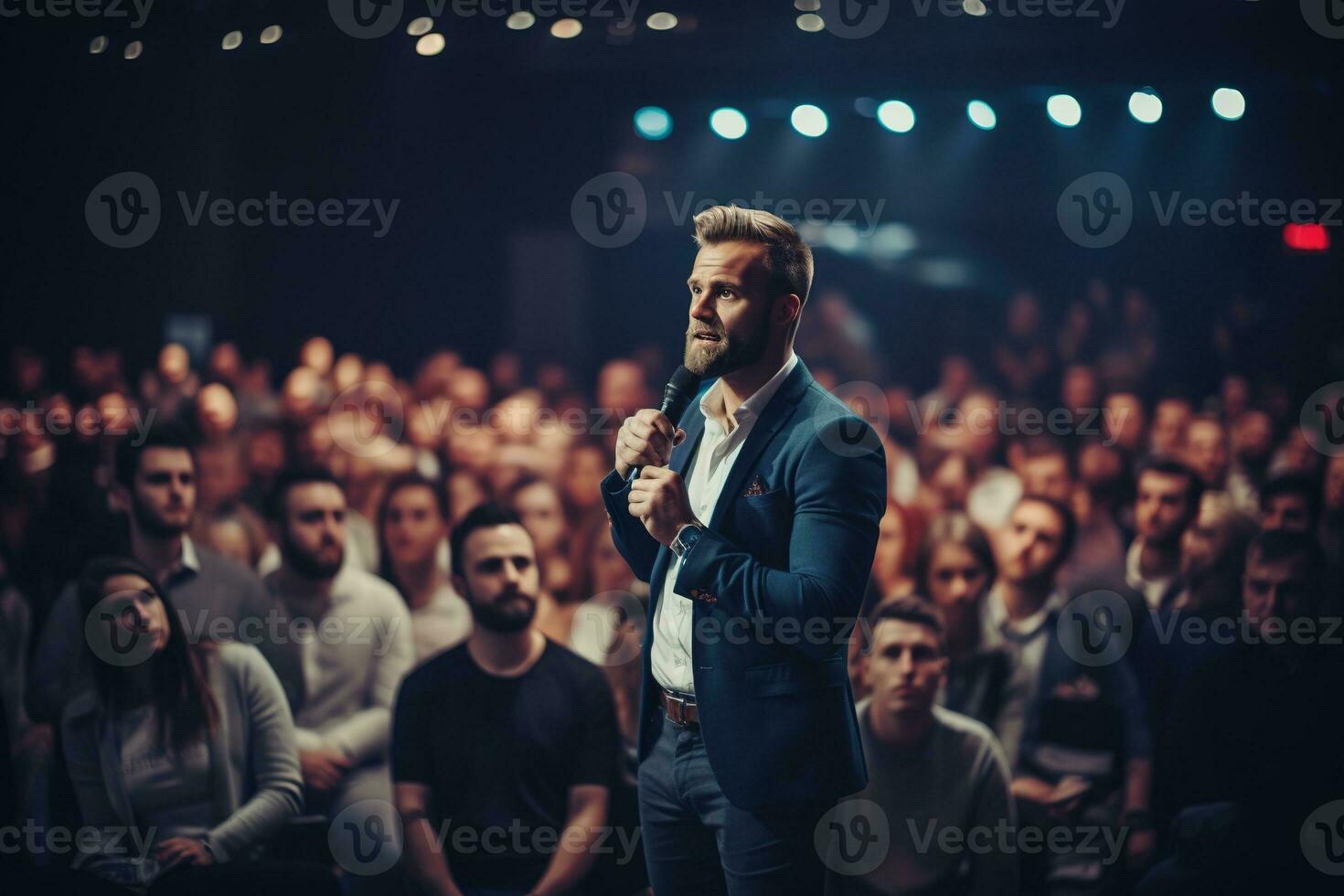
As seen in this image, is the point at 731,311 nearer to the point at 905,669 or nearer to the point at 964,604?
the point at 905,669

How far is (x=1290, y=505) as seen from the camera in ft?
11.3

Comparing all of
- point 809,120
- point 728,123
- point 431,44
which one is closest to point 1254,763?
point 809,120

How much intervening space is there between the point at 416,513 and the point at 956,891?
1782mm

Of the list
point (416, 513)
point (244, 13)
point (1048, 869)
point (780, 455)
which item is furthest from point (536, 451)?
point (780, 455)

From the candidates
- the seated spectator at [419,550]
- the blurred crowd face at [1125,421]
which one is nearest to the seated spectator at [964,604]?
the blurred crowd face at [1125,421]

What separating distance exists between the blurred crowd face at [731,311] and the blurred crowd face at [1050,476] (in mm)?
2268

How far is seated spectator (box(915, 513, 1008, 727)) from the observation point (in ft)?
10.3

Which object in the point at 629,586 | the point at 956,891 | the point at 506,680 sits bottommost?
the point at 956,891

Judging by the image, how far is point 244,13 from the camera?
344cm

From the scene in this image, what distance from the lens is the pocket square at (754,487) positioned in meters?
1.56

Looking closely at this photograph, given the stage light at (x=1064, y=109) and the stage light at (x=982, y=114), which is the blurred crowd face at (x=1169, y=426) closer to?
the stage light at (x=1064, y=109)

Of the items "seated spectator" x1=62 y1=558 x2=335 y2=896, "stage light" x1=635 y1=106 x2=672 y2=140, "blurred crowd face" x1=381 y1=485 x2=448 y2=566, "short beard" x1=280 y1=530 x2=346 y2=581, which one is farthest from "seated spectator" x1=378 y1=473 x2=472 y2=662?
"stage light" x1=635 y1=106 x2=672 y2=140

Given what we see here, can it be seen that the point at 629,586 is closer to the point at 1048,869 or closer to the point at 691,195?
the point at 1048,869

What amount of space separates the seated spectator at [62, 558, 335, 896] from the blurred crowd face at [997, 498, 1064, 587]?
2.01 meters
